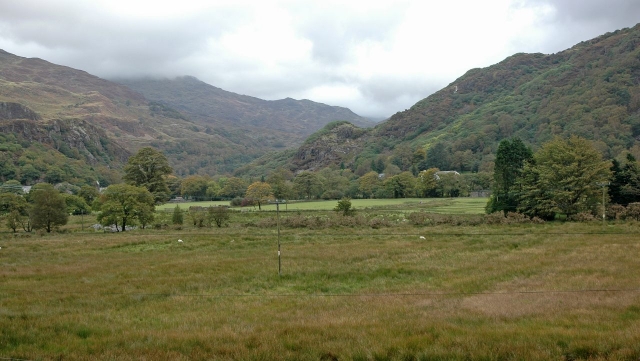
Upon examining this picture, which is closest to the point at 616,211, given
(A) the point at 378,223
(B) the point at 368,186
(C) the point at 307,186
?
(A) the point at 378,223

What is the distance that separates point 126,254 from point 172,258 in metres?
5.62

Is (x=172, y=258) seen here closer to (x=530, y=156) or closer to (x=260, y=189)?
(x=530, y=156)

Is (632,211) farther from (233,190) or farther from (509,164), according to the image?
(233,190)

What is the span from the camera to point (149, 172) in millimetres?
85125

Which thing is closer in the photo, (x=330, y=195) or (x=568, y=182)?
(x=568, y=182)

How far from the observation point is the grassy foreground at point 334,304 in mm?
9836

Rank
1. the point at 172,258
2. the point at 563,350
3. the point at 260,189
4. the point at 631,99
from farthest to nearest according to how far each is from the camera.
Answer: the point at 631,99 → the point at 260,189 → the point at 172,258 → the point at 563,350

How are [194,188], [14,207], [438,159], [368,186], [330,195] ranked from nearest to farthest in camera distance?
[14,207]
[330,195]
[368,186]
[194,188]
[438,159]

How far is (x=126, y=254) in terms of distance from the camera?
34406 mm

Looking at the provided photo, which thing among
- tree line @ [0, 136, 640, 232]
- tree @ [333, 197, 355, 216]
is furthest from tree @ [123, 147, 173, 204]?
tree @ [333, 197, 355, 216]

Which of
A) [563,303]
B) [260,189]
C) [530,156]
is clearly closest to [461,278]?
[563,303]

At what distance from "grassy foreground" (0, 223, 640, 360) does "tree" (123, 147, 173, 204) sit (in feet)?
169

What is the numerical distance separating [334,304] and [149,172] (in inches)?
3075

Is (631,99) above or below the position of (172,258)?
above
